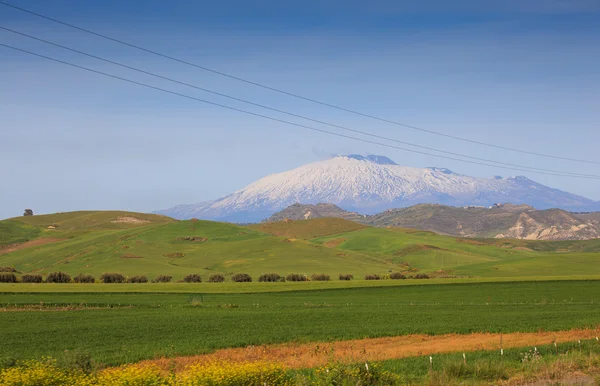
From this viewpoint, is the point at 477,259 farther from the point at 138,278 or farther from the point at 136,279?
the point at 136,279

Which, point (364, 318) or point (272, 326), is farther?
point (364, 318)

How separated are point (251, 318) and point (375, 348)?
1598cm

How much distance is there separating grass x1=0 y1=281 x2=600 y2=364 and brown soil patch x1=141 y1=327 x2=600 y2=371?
1499mm

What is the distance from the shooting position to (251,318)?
1999 inches

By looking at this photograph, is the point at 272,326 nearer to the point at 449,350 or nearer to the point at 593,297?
the point at 449,350

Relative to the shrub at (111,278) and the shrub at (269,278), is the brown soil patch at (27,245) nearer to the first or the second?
the shrub at (111,278)

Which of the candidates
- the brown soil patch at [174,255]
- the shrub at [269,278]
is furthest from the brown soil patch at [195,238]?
the shrub at [269,278]

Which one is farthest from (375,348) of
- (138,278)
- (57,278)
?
(57,278)

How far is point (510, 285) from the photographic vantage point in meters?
86.4

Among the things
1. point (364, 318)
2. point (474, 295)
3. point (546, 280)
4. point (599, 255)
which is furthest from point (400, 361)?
point (599, 255)

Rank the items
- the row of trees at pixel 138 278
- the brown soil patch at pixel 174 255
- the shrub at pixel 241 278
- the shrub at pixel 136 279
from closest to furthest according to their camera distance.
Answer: the row of trees at pixel 138 278 → the shrub at pixel 136 279 → the shrub at pixel 241 278 → the brown soil patch at pixel 174 255

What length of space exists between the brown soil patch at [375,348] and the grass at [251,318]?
1.50m

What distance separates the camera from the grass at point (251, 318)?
127 ft

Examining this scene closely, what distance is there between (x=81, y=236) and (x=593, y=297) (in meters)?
154
